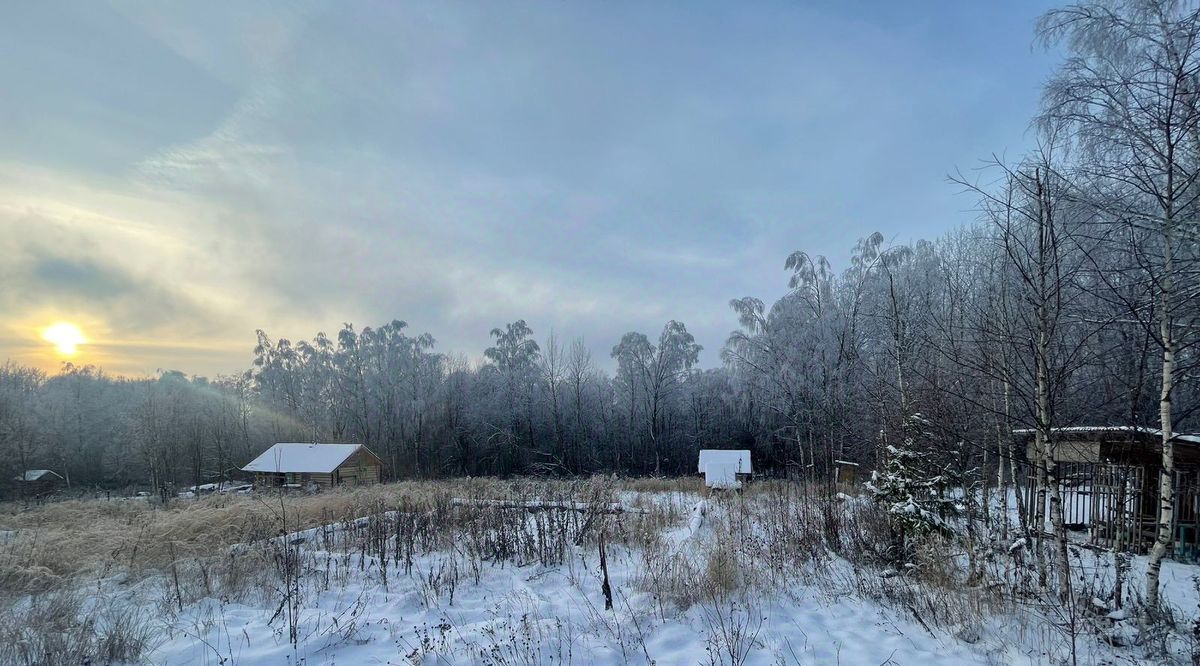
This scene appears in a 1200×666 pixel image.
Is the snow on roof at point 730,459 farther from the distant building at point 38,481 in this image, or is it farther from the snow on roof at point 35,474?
the snow on roof at point 35,474

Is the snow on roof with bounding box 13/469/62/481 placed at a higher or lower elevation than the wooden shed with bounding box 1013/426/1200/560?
lower

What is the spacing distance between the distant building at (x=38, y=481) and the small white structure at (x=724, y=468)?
143 feet

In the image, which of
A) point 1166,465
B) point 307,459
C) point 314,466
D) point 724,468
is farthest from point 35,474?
point 1166,465

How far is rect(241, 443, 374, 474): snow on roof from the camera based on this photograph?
91.2ft

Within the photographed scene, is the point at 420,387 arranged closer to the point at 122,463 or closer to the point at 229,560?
the point at 122,463

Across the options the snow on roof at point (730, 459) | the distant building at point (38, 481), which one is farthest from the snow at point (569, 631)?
the distant building at point (38, 481)

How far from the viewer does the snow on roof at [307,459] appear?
27.8 m

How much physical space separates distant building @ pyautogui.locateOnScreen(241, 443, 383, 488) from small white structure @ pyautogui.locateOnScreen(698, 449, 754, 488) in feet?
60.5

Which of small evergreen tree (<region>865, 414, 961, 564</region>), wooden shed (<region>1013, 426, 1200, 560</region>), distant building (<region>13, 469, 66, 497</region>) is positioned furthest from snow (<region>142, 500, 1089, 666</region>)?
distant building (<region>13, 469, 66, 497</region>)

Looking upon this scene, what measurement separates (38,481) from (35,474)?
72 centimetres

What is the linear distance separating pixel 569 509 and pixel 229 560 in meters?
4.96

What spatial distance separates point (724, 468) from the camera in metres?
18.9

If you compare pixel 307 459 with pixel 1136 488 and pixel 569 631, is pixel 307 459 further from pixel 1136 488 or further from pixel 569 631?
pixel 1136 488

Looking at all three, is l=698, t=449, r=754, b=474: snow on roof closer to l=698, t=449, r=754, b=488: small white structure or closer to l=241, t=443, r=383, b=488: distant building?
l=698, t=449, r=754, b=488: small white structure
